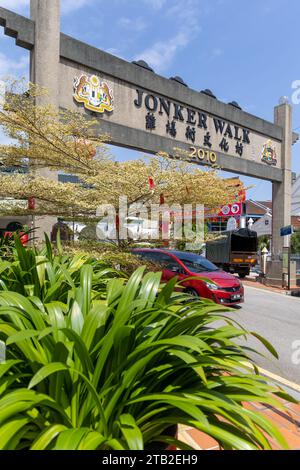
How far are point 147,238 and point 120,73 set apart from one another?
927 centimetres

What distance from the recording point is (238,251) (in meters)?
19.0

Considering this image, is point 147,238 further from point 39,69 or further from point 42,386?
point 39,69

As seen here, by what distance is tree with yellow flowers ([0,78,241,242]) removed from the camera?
6.26 metres

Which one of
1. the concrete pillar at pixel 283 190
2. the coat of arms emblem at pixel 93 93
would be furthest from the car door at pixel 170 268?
the concrete pillar at pixel 283 190

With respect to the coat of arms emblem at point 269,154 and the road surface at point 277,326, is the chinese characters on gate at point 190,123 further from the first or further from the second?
the road surface at point 277,326

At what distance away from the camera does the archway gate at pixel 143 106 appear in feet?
36.2

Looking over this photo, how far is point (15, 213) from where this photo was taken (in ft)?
25.3

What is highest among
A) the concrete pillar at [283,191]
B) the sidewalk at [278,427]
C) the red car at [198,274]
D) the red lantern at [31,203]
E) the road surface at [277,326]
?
the concrete pillar at [283,191]

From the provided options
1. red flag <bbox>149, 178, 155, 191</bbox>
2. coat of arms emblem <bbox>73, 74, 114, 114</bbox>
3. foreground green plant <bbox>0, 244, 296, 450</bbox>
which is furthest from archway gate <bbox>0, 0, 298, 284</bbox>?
foreground green plant <bbox>0, 244, 296, 450</bbox>

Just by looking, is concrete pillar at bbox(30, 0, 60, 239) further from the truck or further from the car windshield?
the truck

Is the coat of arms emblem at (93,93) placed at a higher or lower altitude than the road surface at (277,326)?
higher

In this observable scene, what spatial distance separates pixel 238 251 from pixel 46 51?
1385 cm

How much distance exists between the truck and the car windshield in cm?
923

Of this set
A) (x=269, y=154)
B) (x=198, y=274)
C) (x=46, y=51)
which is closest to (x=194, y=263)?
(x=198, y=274)
